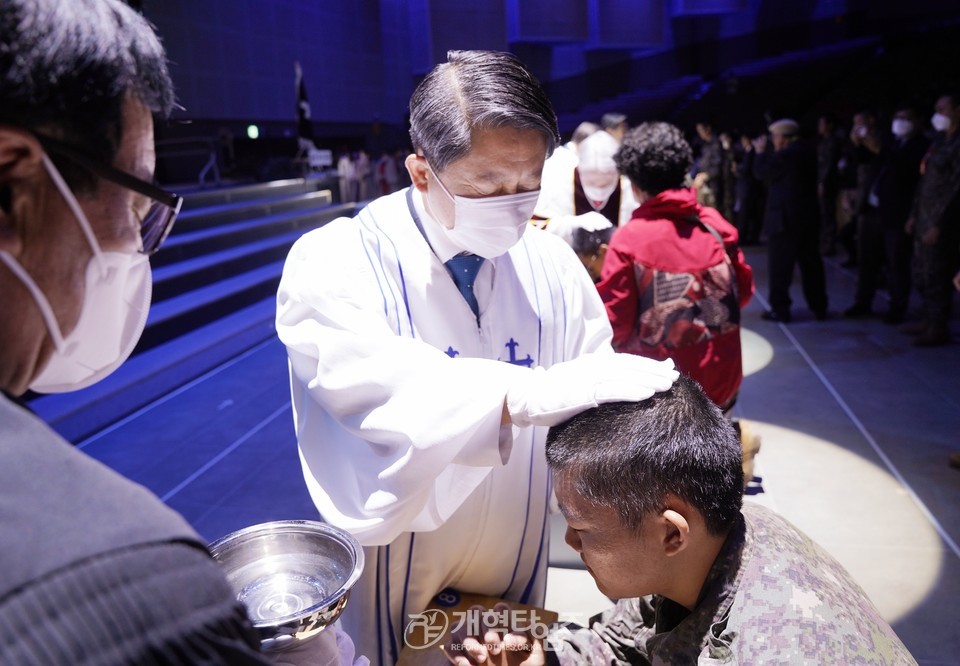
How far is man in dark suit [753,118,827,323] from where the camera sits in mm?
6008

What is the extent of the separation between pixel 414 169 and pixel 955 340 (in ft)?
17.9

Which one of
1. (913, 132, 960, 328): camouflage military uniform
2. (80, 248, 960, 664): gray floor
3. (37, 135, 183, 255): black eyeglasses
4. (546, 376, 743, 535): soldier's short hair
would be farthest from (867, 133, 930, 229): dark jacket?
(37, 135, 183, 255): black eyeglasses

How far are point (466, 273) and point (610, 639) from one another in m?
0.74

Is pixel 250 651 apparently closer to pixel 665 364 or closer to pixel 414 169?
pixel 665 364

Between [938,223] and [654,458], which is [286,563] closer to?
[654,458]

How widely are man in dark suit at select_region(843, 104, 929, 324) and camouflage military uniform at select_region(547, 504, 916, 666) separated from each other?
5426mm

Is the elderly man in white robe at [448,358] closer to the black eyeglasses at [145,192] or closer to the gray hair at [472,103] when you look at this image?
the gray hair at [472,103]

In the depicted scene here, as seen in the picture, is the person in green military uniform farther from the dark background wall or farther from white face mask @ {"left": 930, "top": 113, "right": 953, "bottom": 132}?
the dark background wall

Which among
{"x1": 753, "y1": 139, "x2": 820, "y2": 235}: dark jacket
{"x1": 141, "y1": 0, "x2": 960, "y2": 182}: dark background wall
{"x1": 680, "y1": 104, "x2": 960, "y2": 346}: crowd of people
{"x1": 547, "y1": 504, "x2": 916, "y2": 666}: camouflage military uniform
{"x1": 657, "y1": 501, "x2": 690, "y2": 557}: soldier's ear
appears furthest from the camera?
{"x1": 141, "y1": 0, "x2": 960, "y2": 182}: dark background wall

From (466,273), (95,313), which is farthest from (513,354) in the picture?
(95,313)

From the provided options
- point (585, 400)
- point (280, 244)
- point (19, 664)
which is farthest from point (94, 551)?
point (280, 244)

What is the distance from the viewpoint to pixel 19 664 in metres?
0.41

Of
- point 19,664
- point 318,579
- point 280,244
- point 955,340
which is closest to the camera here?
point 19,664

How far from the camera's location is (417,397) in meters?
1.10
